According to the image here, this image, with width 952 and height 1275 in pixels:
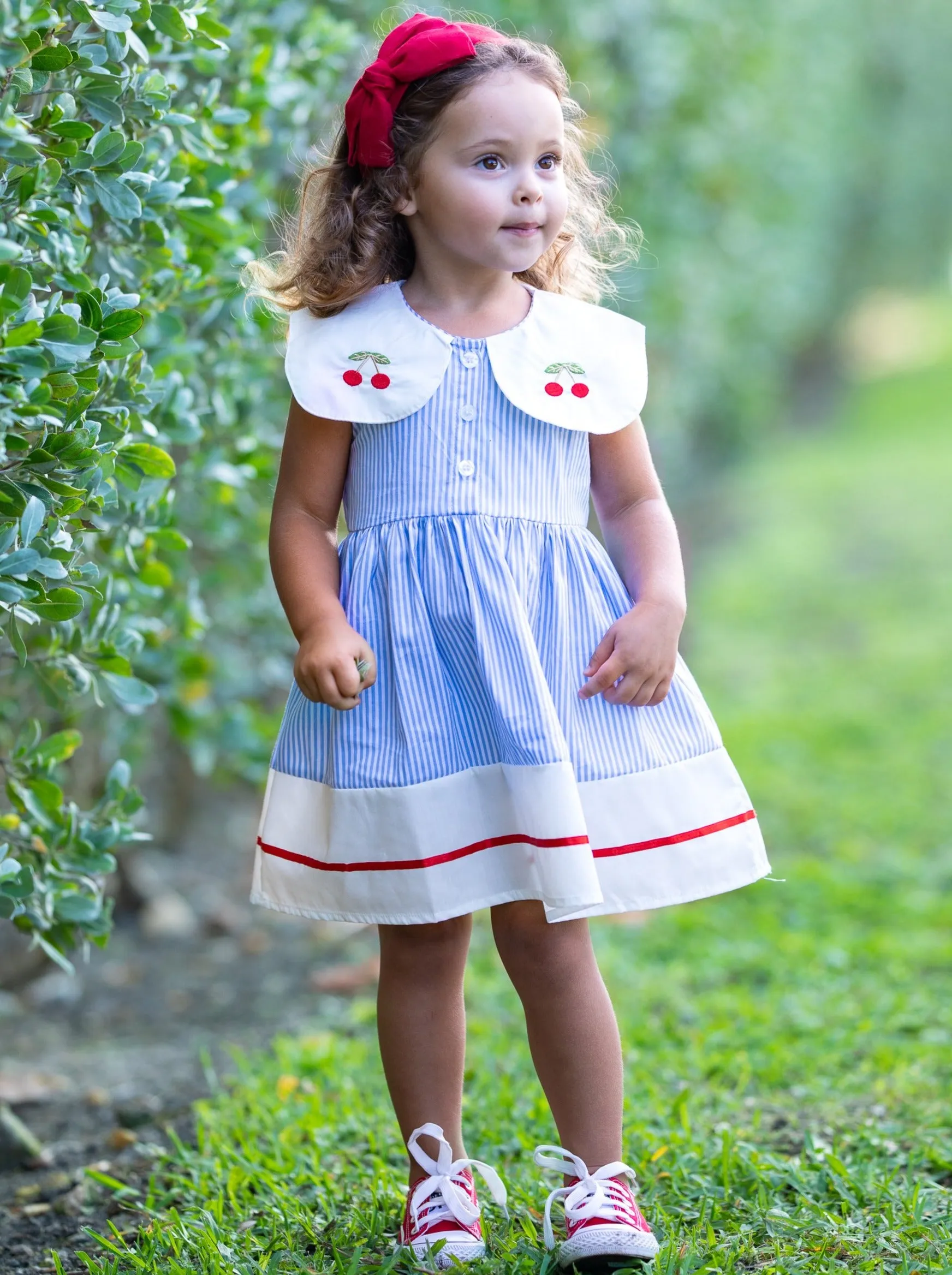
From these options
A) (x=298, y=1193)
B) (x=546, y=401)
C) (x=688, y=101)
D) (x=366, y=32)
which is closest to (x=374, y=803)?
(x=546, y=401)

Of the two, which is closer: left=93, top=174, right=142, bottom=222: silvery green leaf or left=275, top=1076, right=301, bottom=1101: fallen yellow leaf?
left=93, top=174, right=142, bottom=222: silvery green leaf

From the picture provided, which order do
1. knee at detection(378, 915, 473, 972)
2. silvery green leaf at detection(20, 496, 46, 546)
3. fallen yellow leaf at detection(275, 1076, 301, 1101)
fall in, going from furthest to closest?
fallen yellow leaf at detection(275, 1076, 301, 1101)
knee at detection(378, 915, 473, 972)
silvery green leaf at detection(20, 496, 46, 546)

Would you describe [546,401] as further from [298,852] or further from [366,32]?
[366,32]

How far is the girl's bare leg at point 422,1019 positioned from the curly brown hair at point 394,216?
0.86 m

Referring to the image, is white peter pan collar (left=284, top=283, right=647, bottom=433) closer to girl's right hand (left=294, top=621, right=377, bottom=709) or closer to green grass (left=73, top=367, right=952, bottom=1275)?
girl's right hand (left=294, top=621, right=377, bottom=709)

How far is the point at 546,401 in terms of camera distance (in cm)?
188

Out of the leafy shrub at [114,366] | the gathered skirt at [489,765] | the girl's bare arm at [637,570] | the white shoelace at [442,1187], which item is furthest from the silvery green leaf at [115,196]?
the white shoelace at [442,1187]

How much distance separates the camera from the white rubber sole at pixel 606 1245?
1753mm

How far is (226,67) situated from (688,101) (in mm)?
3891

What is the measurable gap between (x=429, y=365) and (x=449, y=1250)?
1.14 meters

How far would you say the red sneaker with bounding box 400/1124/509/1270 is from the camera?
181 centimetres

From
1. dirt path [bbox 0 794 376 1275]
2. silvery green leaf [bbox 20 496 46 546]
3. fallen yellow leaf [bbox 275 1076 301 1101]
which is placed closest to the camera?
silvery green leaf [bbox 20 496 46 546]

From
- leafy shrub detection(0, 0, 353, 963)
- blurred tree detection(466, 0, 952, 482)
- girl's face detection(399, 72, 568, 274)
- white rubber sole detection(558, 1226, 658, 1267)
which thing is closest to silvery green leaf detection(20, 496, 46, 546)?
leafy shrub detection(0, 0, 353, 963)

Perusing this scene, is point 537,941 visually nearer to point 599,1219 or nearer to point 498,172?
point 599,1219
